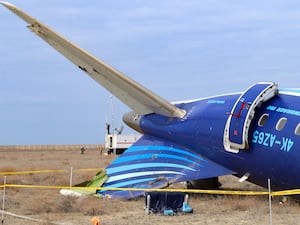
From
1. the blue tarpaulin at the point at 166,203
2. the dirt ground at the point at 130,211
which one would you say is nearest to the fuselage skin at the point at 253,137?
the dirt ground at the point at 130,211

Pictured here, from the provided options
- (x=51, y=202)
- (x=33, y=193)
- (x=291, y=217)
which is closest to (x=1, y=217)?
(x=51, y=202)

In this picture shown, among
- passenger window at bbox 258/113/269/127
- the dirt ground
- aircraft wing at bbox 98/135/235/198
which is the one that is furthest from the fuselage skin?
the dirt ground

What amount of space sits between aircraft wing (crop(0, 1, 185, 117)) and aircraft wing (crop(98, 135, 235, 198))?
3.87 ft

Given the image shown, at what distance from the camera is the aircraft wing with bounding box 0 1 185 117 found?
17.5m

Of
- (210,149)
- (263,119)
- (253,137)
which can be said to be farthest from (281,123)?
(210,149)

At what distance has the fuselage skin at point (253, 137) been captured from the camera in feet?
45.7

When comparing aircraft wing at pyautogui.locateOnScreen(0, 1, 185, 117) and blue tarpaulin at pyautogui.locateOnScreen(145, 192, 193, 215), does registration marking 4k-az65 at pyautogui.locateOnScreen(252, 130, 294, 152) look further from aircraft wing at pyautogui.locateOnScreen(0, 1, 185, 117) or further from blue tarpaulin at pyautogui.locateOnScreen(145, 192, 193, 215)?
aircraft wing at pyautogui.locateOnScreen(0, 1, 185, 117)

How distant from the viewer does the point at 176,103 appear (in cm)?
1966

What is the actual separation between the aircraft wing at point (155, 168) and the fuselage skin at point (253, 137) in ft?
0.86

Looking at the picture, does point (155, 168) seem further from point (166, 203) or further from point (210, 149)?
point (166, 203)

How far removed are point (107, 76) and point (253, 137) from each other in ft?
19.2

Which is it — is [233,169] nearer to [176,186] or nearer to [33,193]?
[176,186]

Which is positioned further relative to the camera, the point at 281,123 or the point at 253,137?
the point at 253,137

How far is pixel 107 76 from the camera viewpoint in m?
18.5
